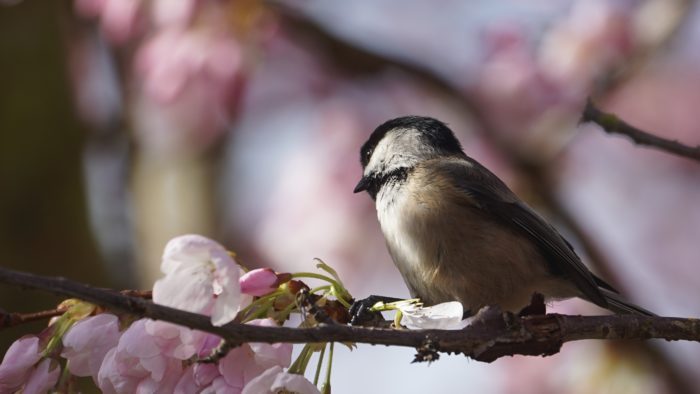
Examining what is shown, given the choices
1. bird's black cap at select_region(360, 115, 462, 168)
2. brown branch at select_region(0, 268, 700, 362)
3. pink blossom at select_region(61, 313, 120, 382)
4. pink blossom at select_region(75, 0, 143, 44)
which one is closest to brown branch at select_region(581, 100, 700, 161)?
brown branch at select_region(0, 268, 700, 362)

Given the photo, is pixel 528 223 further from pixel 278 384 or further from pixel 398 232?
pixel 278 384

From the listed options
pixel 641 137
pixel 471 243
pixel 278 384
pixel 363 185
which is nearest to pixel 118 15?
pixel 363 185

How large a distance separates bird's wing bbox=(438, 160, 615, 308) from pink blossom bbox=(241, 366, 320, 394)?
1.11 meters

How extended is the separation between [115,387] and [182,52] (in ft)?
7.67

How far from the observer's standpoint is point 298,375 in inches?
54.2

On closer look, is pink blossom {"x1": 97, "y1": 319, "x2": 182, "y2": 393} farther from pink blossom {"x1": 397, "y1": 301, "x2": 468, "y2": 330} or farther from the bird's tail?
the bird's tail

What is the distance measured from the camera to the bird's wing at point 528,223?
2.30 m

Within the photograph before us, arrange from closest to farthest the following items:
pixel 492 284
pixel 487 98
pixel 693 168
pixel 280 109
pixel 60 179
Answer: pixel 492 284 < pixel 60 179 < pixel 487 98 < pixel 693 168 < pixel 280 109

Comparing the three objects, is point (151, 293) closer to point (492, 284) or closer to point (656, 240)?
point (492, 284)

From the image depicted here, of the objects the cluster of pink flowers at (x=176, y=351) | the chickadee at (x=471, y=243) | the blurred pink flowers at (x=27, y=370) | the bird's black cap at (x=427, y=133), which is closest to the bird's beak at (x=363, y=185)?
the chickadee at (x=471, y=243)

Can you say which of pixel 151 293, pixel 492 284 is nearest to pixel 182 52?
pixel 492 284

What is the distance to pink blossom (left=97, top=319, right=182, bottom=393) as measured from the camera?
1386 mm

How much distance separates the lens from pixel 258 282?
4.65 ft

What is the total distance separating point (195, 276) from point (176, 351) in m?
0.13
